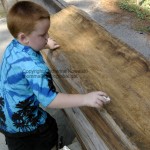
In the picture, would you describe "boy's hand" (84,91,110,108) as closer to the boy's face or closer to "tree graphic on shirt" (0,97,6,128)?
the boy's face

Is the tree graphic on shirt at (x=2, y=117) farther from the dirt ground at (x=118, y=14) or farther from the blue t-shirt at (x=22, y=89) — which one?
the dirt ground at (x=118, y=14)

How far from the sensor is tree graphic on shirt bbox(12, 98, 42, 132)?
6.26ft

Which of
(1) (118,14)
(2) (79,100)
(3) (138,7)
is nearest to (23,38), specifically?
(2) (79,100)

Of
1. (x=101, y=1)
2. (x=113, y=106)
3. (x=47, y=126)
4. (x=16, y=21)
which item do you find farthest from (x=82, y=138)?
(x=101, y=1)

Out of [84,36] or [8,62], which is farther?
[84,36]

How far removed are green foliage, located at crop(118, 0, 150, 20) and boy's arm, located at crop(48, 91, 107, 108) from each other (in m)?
3.57

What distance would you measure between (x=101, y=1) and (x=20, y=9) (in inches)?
172

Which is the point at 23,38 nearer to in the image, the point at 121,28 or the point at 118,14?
the point at 121,28

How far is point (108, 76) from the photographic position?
1.91 meters

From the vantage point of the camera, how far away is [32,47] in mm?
1697

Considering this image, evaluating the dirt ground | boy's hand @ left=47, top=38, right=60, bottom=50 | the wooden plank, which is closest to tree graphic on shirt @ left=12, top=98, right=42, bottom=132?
the wooden plank

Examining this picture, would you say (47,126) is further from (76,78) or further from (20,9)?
(20,9)

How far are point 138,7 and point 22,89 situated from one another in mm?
3910

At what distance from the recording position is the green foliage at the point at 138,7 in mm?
4941
